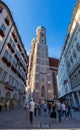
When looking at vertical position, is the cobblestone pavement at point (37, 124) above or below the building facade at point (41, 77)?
below

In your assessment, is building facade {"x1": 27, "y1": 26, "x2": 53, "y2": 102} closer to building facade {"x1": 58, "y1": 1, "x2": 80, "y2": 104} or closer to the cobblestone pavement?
building facade {"x1": 58, "y1": 1, "x2": 80, "y2": 104}

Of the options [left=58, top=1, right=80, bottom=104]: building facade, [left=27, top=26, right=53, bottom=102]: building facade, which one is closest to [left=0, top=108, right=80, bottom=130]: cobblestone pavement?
[left=58, top=1, right=80, bottom=104]: building facade

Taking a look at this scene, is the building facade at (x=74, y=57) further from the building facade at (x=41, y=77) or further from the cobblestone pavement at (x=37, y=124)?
the building facade at (x=41, y=77)

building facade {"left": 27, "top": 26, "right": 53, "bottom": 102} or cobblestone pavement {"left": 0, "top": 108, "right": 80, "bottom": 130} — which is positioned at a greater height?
building facade {"left": 27, "top": 26, "right": 53, "bottom": 102}

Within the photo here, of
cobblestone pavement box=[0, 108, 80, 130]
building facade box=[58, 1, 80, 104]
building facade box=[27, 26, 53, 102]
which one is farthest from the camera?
building facade box=[27, 26, 53, 102]

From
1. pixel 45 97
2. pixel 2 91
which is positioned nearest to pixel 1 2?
pixel 2 91

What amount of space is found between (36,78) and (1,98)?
4128 cm

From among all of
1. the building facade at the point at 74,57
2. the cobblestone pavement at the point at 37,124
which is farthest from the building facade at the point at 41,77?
the cobblestone pavement at the point at 37,124

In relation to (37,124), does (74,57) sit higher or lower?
higher

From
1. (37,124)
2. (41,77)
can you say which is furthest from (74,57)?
(41,77)

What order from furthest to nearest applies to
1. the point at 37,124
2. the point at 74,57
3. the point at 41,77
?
the point at 41,77, the point at 74,57, the point at 37,124

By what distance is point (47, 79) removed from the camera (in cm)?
6438

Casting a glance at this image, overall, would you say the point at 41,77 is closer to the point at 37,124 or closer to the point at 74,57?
the point at 74,57

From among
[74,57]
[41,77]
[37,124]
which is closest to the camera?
[37,124]
